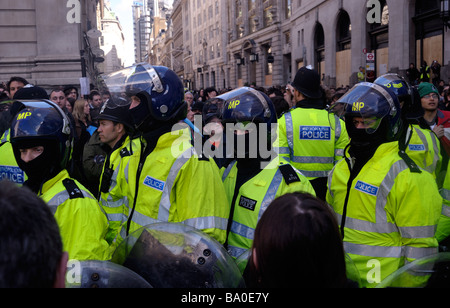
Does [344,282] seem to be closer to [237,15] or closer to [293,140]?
[293,140]

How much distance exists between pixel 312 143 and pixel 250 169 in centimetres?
202

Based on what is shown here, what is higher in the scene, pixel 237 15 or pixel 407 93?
pixel 237 15

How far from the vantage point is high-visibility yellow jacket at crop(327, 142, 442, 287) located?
2.69m

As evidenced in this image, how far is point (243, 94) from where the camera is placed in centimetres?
342

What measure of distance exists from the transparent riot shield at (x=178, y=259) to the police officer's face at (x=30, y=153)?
100 cm

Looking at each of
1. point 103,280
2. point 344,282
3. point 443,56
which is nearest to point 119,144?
point 103,280

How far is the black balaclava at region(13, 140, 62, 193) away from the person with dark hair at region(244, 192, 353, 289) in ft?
5.37

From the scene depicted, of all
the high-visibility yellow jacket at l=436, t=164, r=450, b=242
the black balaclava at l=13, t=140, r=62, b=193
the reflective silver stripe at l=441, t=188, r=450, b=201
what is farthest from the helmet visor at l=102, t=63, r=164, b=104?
the reflective silver stripe at l=441, t=188, r=450, b=201

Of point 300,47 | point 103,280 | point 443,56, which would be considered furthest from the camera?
point 300,47

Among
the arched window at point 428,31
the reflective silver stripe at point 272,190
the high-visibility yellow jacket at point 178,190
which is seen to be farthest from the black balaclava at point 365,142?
the arched window at point 428,31

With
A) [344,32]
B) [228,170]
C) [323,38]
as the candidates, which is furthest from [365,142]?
[323,38]

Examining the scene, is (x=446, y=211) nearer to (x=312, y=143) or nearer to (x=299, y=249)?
(x=312, y=143)

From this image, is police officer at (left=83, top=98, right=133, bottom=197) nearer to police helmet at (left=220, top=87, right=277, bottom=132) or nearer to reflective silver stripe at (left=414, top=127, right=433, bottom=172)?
police helmet at (left=220, top=87, right=277, bottom=132)

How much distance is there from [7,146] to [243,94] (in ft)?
7.79
